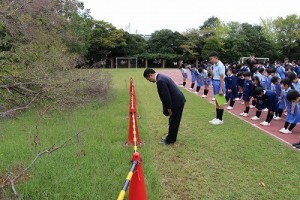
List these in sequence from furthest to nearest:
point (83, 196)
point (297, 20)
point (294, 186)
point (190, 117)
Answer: point (297, 20)
point (190, 117)
point (294, 186)
point (83, 196)

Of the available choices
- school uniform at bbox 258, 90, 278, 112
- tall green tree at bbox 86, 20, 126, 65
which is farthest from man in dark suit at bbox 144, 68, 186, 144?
tall green tree at bbox 86, 20, 126, 65

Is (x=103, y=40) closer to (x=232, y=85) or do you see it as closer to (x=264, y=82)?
(x=232, y=85)

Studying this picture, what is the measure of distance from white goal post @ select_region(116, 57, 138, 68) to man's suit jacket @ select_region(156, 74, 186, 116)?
42.2 m

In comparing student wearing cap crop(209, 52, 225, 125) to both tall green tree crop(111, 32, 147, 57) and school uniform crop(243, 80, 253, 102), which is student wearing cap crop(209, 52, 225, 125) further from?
tall green tree crop(111, 32, 147, 57)

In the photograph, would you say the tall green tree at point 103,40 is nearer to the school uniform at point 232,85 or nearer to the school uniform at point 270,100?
the school uniform at point 232,85

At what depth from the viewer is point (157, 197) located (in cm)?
437

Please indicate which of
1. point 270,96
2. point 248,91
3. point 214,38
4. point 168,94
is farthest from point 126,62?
point 168,94

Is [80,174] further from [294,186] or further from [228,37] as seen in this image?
[228,37]

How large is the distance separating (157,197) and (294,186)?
2.12m

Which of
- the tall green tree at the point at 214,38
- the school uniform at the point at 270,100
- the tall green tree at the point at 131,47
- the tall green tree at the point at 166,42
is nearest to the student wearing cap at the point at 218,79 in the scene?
the school uniform at the point at 270,100

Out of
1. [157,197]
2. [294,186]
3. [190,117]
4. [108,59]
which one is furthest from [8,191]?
[108,59]

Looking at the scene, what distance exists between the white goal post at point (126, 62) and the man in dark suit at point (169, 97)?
42217 millimetres

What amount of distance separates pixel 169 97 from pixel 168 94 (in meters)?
0.07

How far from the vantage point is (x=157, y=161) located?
231 inches
